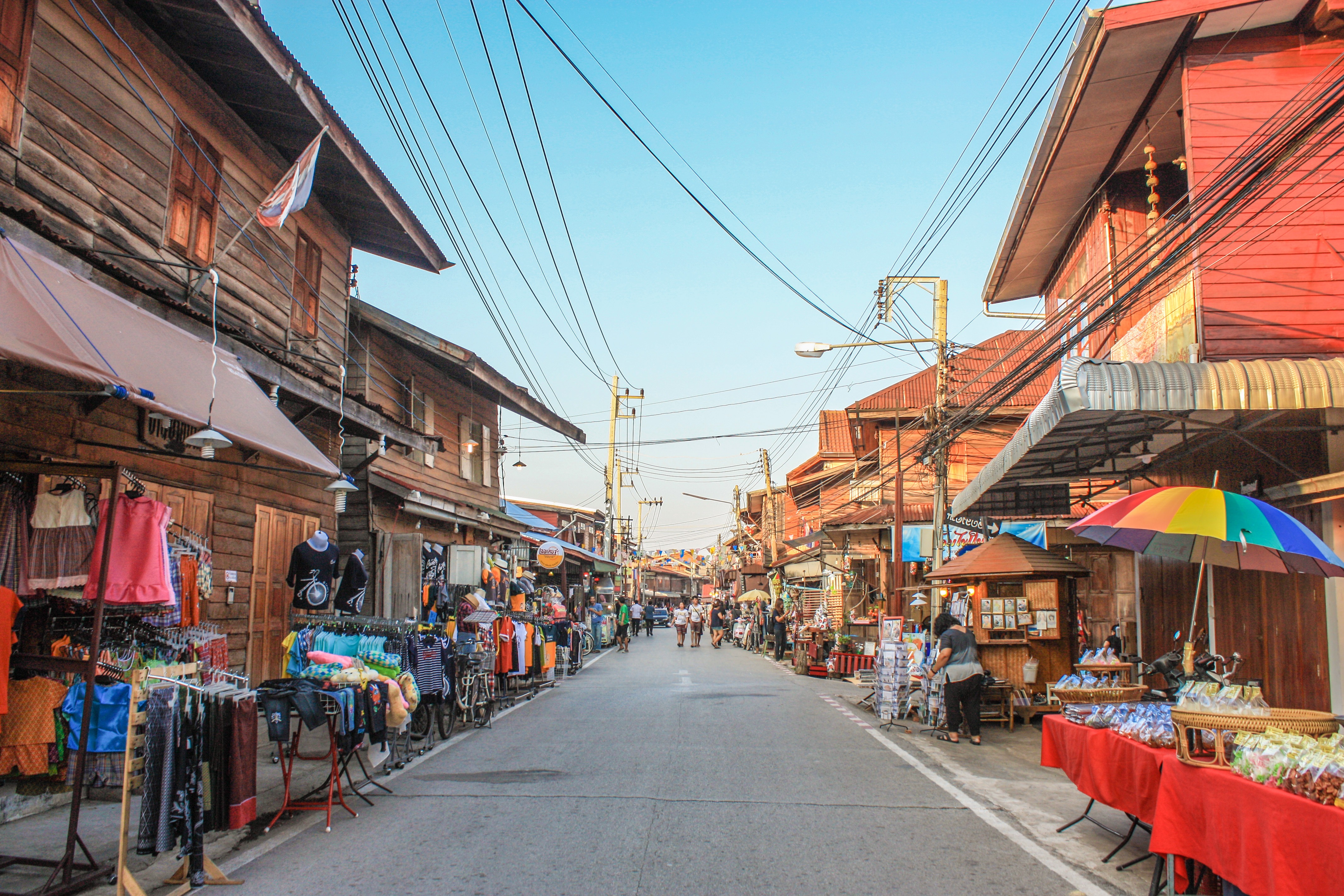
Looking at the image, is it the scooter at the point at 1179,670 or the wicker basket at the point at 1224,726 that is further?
the scooter at the point at 1179,670

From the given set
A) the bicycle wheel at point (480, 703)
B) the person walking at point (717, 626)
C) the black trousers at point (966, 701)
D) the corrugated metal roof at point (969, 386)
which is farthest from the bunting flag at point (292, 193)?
the person walking at point (717, 626)

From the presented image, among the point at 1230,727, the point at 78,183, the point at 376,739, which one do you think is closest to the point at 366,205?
the point at 78,183

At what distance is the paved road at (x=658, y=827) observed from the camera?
580 cm

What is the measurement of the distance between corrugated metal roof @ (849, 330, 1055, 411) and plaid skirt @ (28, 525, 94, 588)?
83.2 ft

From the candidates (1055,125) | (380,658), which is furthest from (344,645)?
(1055,125)

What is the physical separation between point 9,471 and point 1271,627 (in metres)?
12.5

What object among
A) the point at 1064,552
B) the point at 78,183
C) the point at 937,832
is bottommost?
the point at 937,832

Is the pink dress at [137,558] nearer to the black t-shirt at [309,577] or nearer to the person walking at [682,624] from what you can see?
the black t-shirt at [309,577]

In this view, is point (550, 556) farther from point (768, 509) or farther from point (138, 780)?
point (768, 509)

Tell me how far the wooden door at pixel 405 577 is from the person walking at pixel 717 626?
23738mm

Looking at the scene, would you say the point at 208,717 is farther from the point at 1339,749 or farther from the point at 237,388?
the point at 1339,749

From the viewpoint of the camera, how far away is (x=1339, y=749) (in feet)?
15.0

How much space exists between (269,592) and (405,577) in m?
4.08

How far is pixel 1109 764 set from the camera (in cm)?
655
